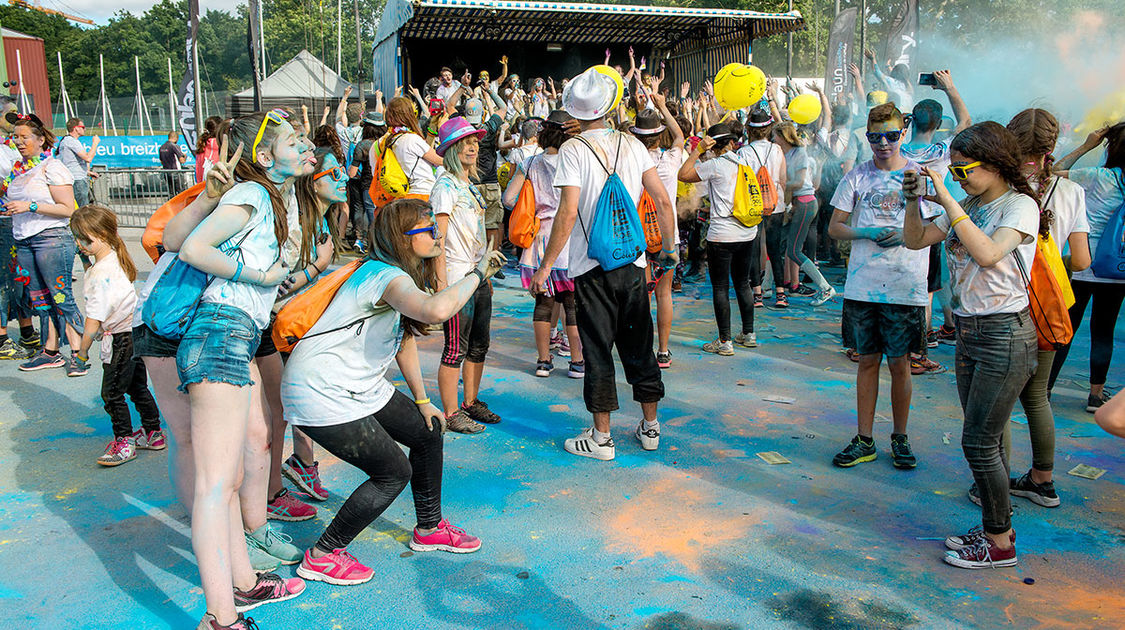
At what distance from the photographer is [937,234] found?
394 cm

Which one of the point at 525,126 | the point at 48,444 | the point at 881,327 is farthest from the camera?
the point at 525,126

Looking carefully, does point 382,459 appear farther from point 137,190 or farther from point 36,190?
point 137,190

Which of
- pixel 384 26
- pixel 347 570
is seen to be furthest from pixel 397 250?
pixel 384 26

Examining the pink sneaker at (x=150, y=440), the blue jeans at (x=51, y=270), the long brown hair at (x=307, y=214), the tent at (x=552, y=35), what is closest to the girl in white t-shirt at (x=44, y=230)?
the blue jeans at (x=51, y=270)

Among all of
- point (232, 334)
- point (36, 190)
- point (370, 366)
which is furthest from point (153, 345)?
point (36, 190)

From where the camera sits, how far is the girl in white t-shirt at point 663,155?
6.23 m

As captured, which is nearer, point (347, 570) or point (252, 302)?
point (252, 302)

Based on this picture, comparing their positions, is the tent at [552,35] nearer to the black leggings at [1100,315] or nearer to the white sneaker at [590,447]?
the white sneaker at [590,447]

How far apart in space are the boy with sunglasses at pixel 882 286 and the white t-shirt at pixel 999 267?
93 cm

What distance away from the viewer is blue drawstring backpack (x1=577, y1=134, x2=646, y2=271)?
15.5ft

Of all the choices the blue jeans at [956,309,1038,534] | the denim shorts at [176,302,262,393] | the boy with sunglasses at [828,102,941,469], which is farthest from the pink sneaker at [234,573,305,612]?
the boy with sunglasses at [828,102,941,469]

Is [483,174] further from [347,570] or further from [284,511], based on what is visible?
[347,570]

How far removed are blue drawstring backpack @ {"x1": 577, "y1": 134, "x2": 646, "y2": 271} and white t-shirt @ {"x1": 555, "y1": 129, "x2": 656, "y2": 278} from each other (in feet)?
0.10

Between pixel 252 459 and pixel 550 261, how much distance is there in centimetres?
203
